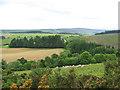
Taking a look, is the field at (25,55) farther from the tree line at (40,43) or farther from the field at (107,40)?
the field at (107,40)

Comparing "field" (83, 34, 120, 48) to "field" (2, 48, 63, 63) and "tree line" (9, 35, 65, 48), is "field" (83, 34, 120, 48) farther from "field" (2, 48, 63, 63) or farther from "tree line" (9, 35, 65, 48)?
"field" (2, 48, 63, 63)

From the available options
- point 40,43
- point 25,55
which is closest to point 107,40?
point 40,43

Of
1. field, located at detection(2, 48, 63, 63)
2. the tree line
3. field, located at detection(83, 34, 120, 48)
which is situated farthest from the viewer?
the tree line

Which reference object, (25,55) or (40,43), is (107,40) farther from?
(25,55)

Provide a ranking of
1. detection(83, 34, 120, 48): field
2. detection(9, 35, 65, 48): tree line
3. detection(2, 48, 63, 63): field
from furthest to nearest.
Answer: detection(9, 35, 65, 48): tree line → detection(83, 34, 120, 48): field → detection(2, 48, 63, 63): field

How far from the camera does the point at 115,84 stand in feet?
32.8

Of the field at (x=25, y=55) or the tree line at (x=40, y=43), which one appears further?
the tree line at (x=40, y=43)

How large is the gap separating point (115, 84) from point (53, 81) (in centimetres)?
495

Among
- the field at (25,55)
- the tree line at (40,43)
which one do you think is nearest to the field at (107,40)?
the tree line at (40,43)

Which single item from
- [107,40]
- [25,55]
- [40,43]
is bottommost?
[25,55]

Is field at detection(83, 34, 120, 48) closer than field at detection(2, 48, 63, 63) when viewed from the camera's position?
No

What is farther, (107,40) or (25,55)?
(107,40)

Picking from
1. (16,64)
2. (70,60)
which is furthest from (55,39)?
(16,64)

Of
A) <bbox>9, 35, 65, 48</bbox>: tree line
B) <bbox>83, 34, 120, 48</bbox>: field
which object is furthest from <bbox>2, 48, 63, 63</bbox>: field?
<bbox>83, 34, 120, 48</bbox>: field
